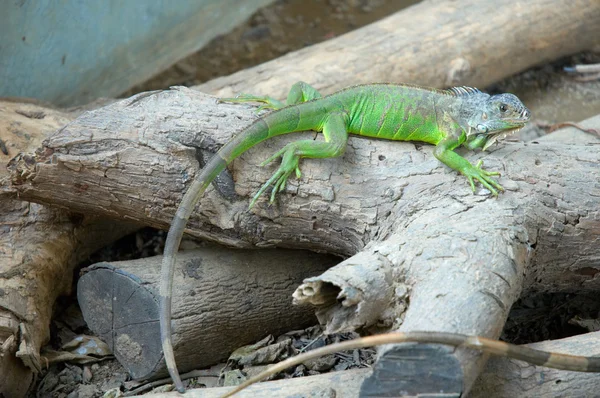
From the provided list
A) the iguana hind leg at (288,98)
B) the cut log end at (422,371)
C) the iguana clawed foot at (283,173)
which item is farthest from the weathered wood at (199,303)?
the cut log end at (422,371)

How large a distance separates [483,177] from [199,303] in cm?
A: 154

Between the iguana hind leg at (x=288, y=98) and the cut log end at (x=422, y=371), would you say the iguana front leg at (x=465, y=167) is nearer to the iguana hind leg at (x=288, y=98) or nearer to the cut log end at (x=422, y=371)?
the iguana hind leg at (x=288, y=98)

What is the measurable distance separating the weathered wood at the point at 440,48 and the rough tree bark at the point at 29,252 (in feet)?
4.55

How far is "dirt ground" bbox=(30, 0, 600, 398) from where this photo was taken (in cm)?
357

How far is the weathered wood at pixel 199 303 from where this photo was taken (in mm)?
3346

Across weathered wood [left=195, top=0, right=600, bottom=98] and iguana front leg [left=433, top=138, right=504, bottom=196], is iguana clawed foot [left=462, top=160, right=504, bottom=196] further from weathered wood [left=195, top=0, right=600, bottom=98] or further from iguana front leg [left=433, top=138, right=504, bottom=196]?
weathered wood [left=195, top=0, right=600, bottom=98]

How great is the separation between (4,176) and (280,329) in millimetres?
1739

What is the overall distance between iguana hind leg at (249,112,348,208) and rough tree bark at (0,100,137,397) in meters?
1.30

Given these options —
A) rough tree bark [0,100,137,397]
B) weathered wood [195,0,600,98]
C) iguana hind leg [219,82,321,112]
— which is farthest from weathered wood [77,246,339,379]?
weathered wood [195,0,600,98]

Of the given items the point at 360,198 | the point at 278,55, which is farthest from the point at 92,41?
the point at 360,198

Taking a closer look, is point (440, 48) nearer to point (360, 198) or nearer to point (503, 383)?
point (360, 198)

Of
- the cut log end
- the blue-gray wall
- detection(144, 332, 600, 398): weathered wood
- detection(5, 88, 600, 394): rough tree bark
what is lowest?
detection(144, 332, 600, 398): weathered wood

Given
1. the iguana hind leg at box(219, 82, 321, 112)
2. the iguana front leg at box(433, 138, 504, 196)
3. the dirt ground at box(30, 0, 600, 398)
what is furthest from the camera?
the iguana hind leg at box(219, 82, 321, 112)

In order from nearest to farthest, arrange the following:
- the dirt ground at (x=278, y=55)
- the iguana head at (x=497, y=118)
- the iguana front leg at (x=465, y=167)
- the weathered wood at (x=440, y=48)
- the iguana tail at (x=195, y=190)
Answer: the iguana tail at (x=195, y=190)
the iguana front leg at (x=465, y=167)
the iguana head at (x=497, y=118)
the dirt ground at (x=278, y=55)
the weathered wood at (x=440, y=48)
